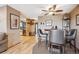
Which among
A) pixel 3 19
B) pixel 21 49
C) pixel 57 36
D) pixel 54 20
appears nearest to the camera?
pixel 57 36

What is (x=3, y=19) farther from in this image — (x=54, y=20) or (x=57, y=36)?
(x=54, y=20)

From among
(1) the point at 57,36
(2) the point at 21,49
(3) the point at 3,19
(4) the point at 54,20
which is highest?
(4) the point at 54,20

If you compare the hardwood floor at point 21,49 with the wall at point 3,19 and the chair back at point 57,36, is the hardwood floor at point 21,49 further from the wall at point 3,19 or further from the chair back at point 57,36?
the chair back at point 57,36

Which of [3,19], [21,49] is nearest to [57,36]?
[21,49]

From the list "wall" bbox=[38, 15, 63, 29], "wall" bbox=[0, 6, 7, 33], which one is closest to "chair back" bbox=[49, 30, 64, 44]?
"wall" bbox=[0, 6, 7, 33]

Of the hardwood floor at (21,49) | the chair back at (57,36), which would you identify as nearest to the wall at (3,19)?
the hardwood floor at (21,49)

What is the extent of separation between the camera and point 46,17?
7.71 m

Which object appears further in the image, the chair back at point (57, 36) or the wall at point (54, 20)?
the wall at point (54, 20)

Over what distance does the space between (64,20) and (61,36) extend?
411cm

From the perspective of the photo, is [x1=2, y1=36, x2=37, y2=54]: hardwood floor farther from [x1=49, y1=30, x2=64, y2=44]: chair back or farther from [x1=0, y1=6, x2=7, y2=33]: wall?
[x1=49, y1=30, x2=64, y2=44]: chair back

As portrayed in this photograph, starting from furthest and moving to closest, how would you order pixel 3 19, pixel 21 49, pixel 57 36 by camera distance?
pixel 3 19 < pixel 21 49 < pixel 57 36

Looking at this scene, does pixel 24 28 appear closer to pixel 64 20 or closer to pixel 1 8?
pixel 64 20

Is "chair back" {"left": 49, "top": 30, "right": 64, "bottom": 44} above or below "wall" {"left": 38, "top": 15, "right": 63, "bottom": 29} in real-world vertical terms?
below
